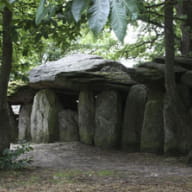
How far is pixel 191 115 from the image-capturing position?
8.91m

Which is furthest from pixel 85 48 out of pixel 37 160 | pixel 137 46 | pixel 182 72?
pixel 37 160

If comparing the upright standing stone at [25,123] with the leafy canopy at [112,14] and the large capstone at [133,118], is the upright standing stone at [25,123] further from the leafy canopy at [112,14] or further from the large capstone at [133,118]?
the leafy canopy at [112,14]

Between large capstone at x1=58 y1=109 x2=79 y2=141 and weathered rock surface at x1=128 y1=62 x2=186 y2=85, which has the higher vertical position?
weathered rock surface at x1=128 y1=62 x2=186 y2=85

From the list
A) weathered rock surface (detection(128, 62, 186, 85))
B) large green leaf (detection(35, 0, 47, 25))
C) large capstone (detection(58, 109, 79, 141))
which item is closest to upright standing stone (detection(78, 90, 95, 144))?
large capstone (detection(58, 109, 79, 141))

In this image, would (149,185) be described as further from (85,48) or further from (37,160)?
(85,48)

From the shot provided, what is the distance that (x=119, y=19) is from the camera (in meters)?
1.32

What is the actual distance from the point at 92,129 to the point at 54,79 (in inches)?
74.0

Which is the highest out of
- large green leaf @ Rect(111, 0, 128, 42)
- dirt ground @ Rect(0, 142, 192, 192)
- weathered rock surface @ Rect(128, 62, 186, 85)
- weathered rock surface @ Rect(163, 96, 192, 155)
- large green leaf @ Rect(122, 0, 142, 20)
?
weathered rock surface @ Rect(128, 62, 186, 85)

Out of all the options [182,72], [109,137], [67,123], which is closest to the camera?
[182,72]

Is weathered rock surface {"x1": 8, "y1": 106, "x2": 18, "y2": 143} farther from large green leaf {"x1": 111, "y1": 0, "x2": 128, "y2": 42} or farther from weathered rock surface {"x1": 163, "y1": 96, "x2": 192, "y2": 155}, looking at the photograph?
large green leaf {"x1": 111, "y1": 0, "x2": 128, "y2": 42}

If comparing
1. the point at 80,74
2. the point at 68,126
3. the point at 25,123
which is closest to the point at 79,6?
the point at 80,74

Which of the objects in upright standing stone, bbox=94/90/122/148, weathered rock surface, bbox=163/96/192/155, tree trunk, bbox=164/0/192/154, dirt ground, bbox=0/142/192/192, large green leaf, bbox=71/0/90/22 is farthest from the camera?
upright standing stone, bbox=94/90/122/148

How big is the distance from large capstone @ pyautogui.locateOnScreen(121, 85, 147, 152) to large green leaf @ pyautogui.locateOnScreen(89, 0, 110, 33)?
8.55 metres

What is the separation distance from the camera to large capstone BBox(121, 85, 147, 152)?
9781mm
